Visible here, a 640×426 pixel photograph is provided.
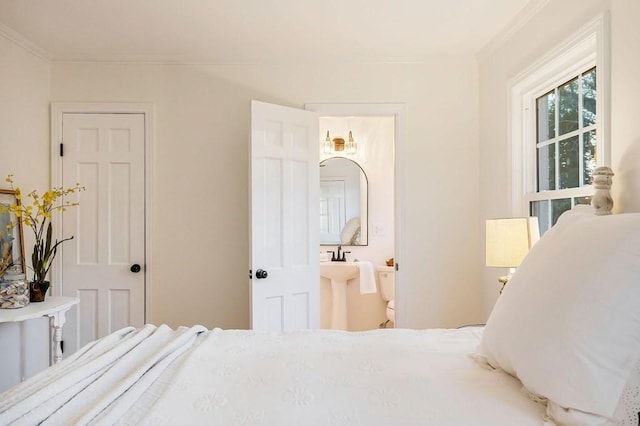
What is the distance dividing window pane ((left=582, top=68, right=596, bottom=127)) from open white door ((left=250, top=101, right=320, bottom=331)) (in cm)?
176

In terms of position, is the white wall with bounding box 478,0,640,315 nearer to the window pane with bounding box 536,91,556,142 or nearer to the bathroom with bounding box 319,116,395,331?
the window pane with bounding box 536,91,556,142

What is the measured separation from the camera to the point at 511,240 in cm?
227

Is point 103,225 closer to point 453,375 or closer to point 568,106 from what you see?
point 453,375

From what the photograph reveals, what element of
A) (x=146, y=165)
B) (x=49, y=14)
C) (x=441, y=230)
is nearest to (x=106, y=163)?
(x=146, y=165)

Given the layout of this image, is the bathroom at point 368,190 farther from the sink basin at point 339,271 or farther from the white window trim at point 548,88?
the white window trim at point 548,88

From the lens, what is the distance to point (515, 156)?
2801 millimetres

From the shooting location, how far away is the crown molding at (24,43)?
2777mm

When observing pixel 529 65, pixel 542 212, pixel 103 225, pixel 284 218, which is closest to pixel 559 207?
pixel 542 212

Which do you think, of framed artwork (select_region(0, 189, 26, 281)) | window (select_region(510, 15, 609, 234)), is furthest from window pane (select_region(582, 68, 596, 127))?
framed artwork (select_region(0, 189, 26, 281))

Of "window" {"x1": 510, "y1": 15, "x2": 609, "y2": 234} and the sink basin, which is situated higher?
"window" {"x1": 510, "y1": 15, "x2": 609, "y2": 234}

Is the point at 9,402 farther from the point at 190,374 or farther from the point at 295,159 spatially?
the point at 295,159

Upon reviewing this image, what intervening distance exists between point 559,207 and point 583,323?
65.3 inches

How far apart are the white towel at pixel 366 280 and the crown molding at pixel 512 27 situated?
7.18 ft

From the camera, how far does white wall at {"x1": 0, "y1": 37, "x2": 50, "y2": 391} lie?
107 inches
